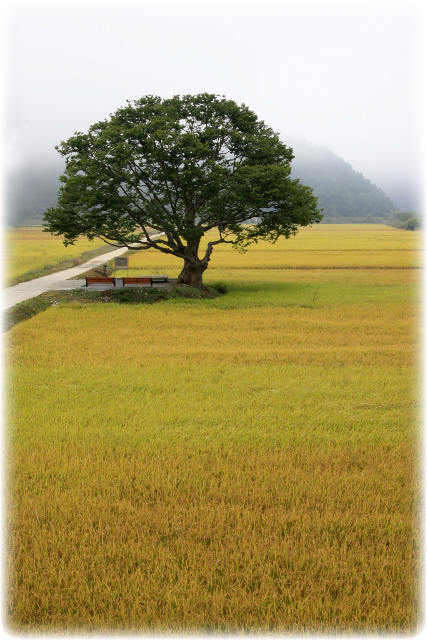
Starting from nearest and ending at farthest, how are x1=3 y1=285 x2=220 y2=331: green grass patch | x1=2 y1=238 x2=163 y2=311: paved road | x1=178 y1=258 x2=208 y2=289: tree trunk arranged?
x1=2 y1=238 x2=163 y2=311: paved road
x1=3 y1=285 x2=220 y2=331: green grass patch
x1=178 y1=258 x2=208 y2=289: tree trunk

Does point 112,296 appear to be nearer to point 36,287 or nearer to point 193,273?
point 36,287

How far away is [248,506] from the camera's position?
4.79 meters

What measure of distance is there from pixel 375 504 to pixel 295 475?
3.15ft

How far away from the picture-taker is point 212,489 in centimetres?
516

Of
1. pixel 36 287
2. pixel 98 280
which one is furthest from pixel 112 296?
pixel 36 287

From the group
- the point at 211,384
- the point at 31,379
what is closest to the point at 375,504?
the point at 211,384

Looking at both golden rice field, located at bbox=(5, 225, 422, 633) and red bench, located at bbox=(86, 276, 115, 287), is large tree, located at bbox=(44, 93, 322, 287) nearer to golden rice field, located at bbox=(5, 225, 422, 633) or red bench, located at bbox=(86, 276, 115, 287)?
red bench, located at bbox=(86, 276, 115, 287)

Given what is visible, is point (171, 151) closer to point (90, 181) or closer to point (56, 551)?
point (90, 181)

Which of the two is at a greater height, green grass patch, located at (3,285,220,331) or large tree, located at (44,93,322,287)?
large tree, located at (44,93,322,287)

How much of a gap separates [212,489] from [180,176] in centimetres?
1819

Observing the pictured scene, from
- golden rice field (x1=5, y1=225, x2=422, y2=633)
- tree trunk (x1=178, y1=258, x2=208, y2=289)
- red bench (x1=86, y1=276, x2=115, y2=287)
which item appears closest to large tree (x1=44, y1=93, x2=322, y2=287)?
tree trunk (x1=178, y1=258, x2=208, y2=289)

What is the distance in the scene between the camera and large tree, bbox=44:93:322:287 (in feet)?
69.6

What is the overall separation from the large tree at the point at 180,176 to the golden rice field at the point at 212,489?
37.5ft

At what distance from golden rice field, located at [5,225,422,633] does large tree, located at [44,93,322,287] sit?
11.4 meters
